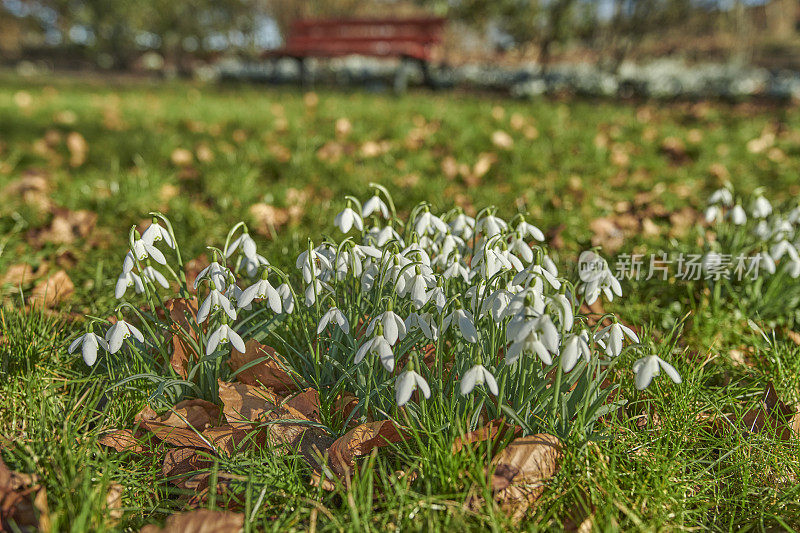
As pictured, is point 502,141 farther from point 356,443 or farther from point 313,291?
point 356,443

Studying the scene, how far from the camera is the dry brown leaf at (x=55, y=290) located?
86.4 inches

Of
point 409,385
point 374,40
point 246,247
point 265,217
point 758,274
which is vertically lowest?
point 758,274

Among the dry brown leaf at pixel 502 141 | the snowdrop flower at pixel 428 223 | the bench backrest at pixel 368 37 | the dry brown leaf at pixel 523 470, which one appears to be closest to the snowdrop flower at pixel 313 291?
the snowdrop flower at pixel 428 223

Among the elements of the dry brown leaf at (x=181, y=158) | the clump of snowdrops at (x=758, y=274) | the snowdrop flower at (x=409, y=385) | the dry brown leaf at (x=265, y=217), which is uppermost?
the dry brown leaf at (x=181, y=158)

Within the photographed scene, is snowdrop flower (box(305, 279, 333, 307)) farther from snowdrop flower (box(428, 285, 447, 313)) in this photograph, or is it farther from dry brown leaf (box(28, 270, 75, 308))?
dry brown leaf (box(28, 270, 75, 308))

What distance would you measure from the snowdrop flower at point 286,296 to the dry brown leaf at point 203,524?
1.70ft

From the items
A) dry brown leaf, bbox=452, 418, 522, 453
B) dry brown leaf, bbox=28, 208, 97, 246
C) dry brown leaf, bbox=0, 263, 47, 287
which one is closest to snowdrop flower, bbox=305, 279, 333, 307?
dry brown leaf, bbox=452, 418, 522, 453

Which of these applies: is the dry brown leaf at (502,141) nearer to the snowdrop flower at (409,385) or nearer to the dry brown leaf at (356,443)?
the dry brown leaf at (356,443)

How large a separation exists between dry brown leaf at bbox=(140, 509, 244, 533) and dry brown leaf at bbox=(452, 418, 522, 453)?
0.55 metres

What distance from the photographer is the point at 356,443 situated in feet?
4.76

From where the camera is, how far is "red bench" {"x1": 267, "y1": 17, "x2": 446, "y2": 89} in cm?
870

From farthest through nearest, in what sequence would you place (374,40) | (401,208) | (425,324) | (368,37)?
1. (368,37)
2. (374,40)
3. (401,208)
4. (425,324)

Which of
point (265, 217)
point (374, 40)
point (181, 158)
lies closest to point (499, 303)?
point (265, 217)

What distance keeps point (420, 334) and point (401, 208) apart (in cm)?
203
